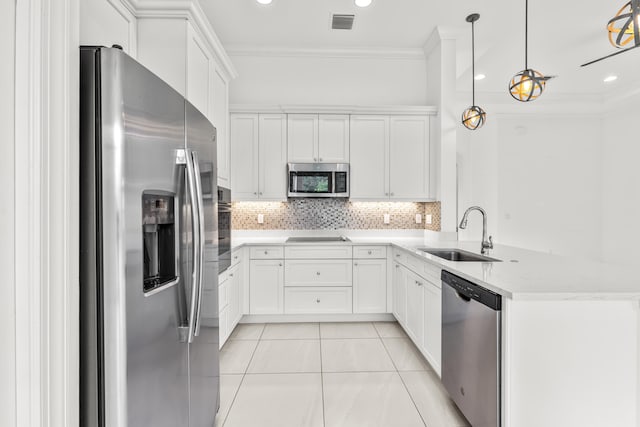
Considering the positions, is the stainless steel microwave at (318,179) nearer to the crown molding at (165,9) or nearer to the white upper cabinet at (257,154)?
the white upper cabinet at (257,154)

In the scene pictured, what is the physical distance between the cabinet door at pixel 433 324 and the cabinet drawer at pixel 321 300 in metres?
1.20

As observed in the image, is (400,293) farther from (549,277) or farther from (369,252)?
(549,277)

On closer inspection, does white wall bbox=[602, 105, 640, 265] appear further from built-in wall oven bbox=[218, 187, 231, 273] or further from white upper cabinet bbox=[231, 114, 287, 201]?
built-in wall oven bbox=[218, 187, 231, 273]

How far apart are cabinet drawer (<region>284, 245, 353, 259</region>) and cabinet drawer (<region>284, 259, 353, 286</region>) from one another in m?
0.04

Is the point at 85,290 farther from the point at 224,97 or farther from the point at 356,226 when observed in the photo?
the point at 356,226

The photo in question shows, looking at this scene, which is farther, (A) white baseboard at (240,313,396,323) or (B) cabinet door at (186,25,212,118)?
(A) white baseboard at (240,313,396,323)

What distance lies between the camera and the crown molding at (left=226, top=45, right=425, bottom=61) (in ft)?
13.4

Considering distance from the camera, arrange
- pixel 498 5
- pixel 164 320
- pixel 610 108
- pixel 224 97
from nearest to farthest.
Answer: pixel 164 320
pixel 498 5
pixel 224 97
pixel 610 108
